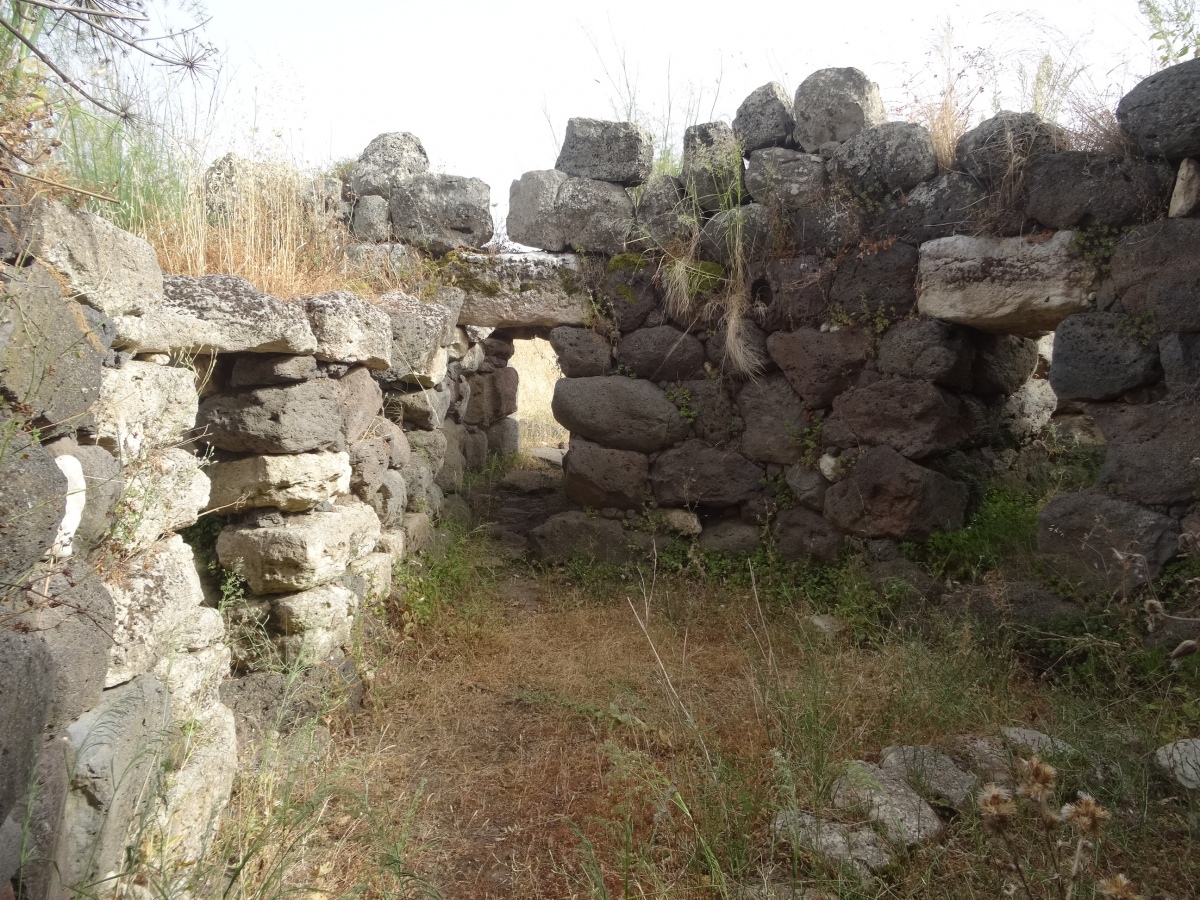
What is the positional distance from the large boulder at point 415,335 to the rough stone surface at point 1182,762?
369cm

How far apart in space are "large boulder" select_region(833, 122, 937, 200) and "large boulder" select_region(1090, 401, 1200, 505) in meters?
1.58

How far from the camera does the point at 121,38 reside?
2096 millimetres

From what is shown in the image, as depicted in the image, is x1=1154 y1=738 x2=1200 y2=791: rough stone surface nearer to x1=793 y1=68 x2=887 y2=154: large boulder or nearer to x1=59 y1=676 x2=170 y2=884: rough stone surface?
x1=59 y1=676 x2=170 y2=884: rough stone surface

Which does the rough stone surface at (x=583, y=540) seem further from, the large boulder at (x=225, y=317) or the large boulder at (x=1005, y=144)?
the large boulder at (x=1005, y=144)

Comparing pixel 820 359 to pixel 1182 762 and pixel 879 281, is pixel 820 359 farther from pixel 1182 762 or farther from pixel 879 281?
pixel 1182 762

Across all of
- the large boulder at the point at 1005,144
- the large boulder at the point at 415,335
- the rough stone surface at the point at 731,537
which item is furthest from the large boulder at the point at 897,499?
the large boulder at the point at 415,335

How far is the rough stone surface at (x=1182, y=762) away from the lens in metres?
2.67

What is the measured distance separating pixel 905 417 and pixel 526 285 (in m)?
2.33

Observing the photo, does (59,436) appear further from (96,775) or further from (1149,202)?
(1149,202)

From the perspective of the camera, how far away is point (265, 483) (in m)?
3.53

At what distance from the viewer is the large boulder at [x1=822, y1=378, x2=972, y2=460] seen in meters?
4.58

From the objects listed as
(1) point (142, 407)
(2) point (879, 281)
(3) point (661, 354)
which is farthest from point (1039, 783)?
(3) point (661, 354)

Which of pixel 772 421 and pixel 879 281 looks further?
pixel 772 421

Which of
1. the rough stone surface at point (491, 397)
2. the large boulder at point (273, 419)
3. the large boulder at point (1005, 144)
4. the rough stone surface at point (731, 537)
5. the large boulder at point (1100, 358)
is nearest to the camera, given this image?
the large boulder at point (273, 419)
